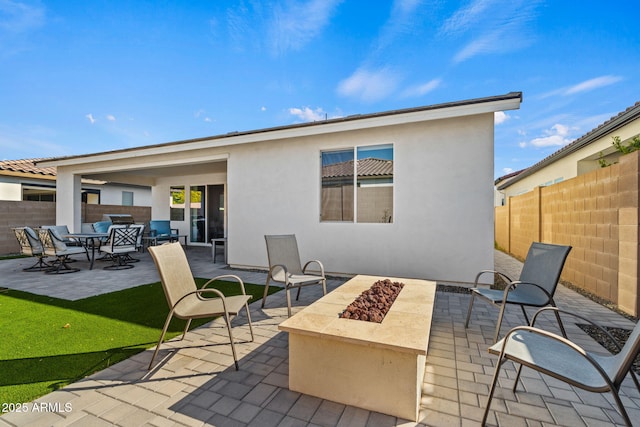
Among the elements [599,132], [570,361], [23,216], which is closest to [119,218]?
[23,216]

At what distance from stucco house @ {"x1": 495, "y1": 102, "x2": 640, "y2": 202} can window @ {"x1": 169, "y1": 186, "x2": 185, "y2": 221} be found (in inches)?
510

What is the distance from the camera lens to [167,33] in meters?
7.85

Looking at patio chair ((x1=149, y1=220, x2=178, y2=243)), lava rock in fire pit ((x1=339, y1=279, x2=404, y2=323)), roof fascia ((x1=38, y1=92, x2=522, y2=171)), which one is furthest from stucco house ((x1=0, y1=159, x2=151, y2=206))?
lava rock in fire pit ((x1=339, y1=279, x2=404, y2=323))

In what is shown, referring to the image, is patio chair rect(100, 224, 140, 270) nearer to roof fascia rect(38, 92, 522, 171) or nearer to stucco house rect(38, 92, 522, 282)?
stucco house rect(38, 92, 522, 282)

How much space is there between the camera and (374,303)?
2789 millimetres

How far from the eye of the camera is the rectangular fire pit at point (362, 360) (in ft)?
6.17

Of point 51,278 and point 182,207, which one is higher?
point 182,207

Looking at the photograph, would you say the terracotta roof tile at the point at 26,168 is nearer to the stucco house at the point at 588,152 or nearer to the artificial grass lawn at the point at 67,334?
the artificial grass lawn at the point at 67,334

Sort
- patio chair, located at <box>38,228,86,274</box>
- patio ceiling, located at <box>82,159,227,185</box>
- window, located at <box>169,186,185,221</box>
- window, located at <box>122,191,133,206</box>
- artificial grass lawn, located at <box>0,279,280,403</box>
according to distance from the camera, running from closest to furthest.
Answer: artificial grass lawn, located at <box>0,279,280,403</box>
patio chair, located at <box>38,228,86,274</box>
patio ceiling, located at <box>82,159,227,185</box>
window, located at <box>169,186,185,221</box>
window, located at <box>122,191,133,206</box>

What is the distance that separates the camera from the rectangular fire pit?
1.88 meters

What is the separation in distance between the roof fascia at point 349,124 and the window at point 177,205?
11.9ft

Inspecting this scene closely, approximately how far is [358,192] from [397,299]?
3.35m

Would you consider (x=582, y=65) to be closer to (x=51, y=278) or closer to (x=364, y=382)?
(x=364, y=382)

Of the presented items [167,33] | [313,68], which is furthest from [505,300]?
[167,33]
